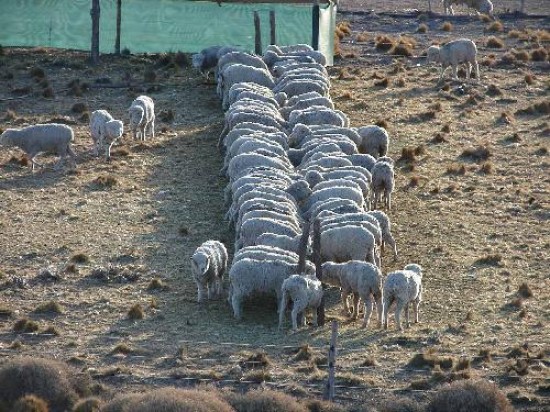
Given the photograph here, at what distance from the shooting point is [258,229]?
27391mm

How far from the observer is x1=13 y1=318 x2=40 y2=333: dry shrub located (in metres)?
24.2

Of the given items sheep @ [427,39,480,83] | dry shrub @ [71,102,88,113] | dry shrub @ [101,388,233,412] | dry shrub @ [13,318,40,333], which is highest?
sheep @ [427,39,480,83]

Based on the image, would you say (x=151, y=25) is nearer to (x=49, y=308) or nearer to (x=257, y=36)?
(x=257, y=36)

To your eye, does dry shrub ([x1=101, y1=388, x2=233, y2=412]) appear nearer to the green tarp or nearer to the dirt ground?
the dirt ground

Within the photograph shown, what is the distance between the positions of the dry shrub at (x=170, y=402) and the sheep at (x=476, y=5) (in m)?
40.3

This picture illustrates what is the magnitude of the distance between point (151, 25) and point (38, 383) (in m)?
26.0

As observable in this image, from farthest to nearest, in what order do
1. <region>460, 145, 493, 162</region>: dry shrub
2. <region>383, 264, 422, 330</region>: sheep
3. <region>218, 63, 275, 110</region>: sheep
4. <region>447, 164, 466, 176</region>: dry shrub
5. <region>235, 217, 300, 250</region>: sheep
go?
<region>218, 63, 275, 110</region>: sheep < <region>460, 145, 493, 162</region>: dry shrub < <region>447, 164, 466, 176</region>: dry shrub < <region>235, 217, 300, 250</region>: sheep < <region>383, 264, 422, 330</region>: sheep

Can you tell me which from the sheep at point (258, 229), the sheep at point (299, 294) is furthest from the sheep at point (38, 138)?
the sheep at point (299, 294)

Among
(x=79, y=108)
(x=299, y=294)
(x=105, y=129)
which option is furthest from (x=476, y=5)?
(x=299, y=294)

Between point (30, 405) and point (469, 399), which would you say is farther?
point (469, 399)

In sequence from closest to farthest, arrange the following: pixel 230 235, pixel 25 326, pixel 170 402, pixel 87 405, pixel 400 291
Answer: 1. pixel 170 402
2. pixel 87 405
3. pixel 25 326
4. pixel 400 291
5. pixel 230 235

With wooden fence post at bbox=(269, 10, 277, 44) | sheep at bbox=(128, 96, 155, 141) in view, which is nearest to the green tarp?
wooden fence post at bbox=(269, 10, 277, 44)

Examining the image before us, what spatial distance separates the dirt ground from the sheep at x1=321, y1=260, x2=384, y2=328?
49cm

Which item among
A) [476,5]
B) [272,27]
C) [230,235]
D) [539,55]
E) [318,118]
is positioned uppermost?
[272,27]
